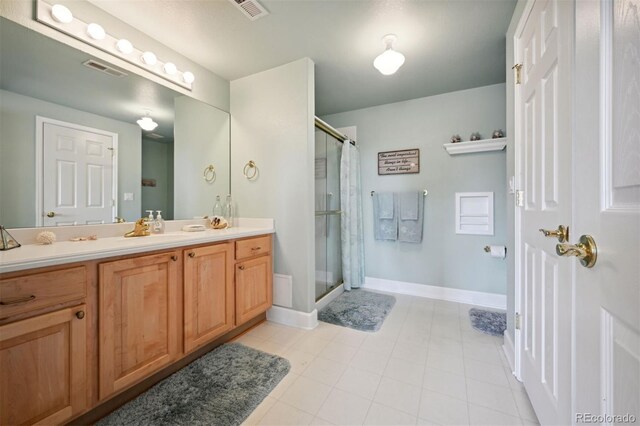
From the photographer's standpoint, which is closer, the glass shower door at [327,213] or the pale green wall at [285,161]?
the pale green wall at [285,161]

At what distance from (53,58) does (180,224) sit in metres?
1.25

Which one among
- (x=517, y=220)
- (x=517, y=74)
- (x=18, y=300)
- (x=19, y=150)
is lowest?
(x=18, y=300)

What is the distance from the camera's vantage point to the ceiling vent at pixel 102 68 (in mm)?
1544

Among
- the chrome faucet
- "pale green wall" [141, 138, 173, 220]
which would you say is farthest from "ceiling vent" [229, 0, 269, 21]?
the chrome faucet

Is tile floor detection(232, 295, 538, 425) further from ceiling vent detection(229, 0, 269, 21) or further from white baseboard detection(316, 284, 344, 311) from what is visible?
ceiling vent detection(229, 0, 269, 21)

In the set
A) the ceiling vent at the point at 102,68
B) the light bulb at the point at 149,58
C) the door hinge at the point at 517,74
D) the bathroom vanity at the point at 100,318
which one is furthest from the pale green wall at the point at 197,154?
the door hinge at the point at 517,74

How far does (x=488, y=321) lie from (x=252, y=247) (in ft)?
7.33

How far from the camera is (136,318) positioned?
4.09ft

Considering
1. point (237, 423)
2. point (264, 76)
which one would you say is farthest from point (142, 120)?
point (237, 423)

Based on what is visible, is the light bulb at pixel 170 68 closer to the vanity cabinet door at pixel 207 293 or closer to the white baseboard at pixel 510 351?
the vanity cabinet door at pixel 207 293

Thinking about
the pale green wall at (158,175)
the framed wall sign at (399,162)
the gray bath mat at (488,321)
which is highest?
the framed wall sign at (399,162)

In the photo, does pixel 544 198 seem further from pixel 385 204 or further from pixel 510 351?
pixel 385 204

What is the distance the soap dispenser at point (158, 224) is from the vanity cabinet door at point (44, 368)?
880 mm

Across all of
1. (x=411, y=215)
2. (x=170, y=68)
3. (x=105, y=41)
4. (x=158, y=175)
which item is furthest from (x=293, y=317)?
(x=105, y=41)
